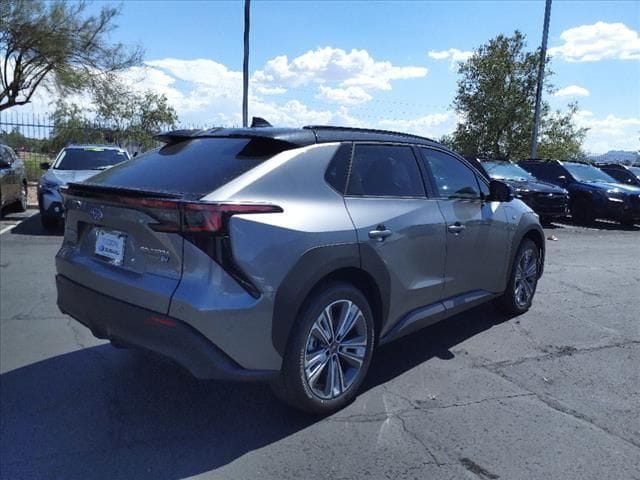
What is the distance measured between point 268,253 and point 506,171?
1284 cm

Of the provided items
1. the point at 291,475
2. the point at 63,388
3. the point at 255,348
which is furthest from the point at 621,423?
the point at 63,388

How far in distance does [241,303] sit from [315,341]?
67 centimetres

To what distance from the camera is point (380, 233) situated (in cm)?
368

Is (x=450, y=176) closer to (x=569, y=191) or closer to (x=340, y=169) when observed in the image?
(x=340, y=169)

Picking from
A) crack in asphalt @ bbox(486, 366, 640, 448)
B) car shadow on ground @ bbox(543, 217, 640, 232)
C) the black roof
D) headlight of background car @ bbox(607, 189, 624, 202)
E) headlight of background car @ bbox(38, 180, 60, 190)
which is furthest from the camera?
car shadow on ground @ bbox(543, 217, 640, 232)

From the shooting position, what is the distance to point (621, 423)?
3549 millimetres

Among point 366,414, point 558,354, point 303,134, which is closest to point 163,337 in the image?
point 366,414

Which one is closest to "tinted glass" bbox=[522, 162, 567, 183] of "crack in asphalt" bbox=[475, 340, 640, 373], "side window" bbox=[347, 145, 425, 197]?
"crack in asphalt" bbox=[475, 340, 640, 373]

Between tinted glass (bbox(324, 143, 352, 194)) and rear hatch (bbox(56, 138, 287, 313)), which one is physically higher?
tinted glass (bbox(324, 143, 352, 194))

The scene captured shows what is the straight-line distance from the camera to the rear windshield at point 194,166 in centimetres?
319

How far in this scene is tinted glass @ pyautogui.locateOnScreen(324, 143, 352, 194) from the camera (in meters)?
3.56

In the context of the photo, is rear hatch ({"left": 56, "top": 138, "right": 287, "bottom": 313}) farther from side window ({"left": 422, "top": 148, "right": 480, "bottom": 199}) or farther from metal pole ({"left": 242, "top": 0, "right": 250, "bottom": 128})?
metal pole ({"left": 242, "top": 0, "right": 250, "bottom": 128})

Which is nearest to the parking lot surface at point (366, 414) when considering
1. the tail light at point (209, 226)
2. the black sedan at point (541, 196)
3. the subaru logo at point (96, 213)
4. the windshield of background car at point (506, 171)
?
the tail light at point (209, 226)

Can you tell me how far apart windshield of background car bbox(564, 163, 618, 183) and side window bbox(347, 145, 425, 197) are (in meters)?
12.7
